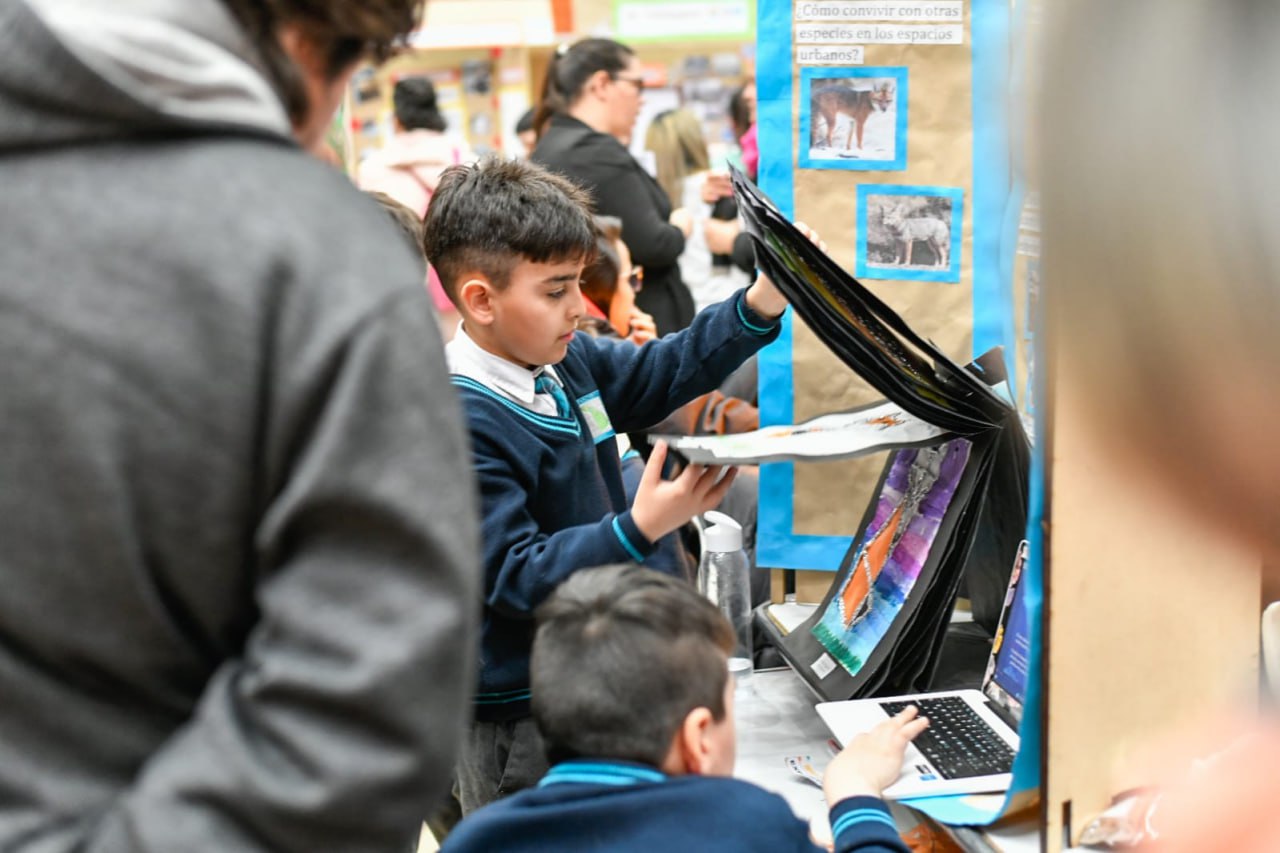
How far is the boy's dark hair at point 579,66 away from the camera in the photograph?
3465 millimetres

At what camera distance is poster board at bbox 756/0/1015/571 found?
1.71m

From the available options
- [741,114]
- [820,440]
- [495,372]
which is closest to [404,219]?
[495,372]

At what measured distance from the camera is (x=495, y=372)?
157 centimetres

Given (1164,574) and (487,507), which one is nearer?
(1164,574)

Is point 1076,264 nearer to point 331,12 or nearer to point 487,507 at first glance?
point 331,12

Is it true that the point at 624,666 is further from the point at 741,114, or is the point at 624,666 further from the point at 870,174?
the point at 741,114

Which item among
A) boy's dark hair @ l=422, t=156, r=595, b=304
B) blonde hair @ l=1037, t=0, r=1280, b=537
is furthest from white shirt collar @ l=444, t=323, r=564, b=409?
blonde hair @ l=1037, t=0, r=1280, b=537

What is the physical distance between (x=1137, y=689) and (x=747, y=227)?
69cm

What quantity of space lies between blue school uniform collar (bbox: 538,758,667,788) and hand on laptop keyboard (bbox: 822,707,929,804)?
0.23m

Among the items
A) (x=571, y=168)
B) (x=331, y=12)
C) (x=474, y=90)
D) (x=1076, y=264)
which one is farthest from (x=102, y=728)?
(x=474, y=90)

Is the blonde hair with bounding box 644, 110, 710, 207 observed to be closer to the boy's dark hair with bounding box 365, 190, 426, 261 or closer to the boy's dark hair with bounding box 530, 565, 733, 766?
the boy's dark hair with bounding box 365, 190, 426, 261

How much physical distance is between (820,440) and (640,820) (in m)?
0.53

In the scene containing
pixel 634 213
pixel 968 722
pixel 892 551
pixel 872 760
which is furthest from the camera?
pixel 634 213

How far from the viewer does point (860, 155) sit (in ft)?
5.77
